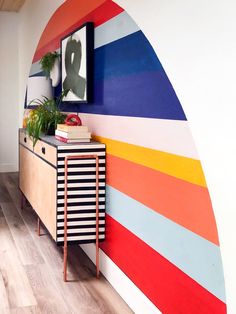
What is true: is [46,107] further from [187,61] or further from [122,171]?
[187,61]

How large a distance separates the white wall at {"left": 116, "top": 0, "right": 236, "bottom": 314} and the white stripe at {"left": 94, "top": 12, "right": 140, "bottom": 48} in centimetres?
54

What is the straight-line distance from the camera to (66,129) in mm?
3035

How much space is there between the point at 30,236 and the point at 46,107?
1.08 m

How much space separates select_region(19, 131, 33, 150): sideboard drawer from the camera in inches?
157

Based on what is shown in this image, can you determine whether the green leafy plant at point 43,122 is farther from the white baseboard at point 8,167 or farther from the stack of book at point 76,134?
the white baseboard at point 8,167

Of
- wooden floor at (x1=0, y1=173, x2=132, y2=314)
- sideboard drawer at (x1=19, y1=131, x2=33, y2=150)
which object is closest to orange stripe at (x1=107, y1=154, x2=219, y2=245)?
wooden floor at (x1=0, y1=173, x2=132, y2=314)

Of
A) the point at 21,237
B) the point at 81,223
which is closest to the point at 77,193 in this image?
the point at 81,223

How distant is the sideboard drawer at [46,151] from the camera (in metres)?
2.93

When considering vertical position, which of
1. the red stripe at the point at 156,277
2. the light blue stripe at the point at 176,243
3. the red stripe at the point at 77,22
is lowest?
the red stripe at the point at 156,277

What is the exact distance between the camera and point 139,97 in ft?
7.68

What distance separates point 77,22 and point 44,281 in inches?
74.0

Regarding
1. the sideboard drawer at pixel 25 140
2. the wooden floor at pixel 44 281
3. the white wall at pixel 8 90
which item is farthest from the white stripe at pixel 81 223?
the white wall at pixel 8 90

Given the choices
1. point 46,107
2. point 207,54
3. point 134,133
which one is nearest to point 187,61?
point 207,54

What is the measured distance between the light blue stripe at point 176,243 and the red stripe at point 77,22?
104 centimetres
